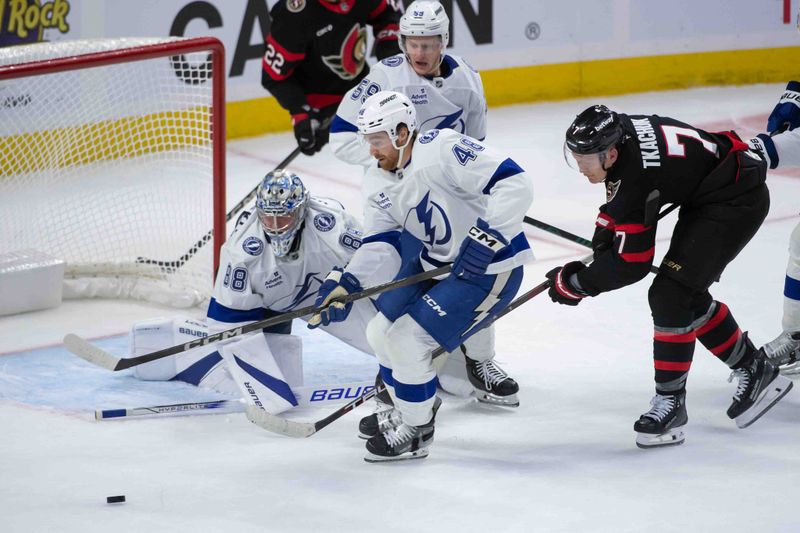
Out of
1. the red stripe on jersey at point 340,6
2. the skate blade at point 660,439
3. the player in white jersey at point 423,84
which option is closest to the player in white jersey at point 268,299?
the player in white jersey at point 423,84

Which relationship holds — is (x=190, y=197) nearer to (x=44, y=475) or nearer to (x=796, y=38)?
(x=44, y=475)

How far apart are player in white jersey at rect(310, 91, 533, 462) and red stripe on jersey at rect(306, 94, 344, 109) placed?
195 cm

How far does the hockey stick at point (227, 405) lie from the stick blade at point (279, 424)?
30 cm

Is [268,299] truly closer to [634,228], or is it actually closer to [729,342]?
[634,228]

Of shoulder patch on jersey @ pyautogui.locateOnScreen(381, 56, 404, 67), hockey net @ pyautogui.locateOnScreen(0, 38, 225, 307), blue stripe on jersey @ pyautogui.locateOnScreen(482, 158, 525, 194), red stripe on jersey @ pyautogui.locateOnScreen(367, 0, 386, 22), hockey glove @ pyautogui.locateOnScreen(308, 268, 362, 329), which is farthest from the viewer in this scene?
red stripe on jersey @ pyautogui.locateOnScreen(367, 0, 386, 22)

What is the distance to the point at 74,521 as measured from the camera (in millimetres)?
3314

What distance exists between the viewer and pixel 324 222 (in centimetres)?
434

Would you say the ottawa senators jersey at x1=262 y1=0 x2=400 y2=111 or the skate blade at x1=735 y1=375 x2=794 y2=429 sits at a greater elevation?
the ottawa senators jersey at x1=262 y1=0 x2=400 y2=111

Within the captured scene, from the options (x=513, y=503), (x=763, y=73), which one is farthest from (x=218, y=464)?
(x=763, y=73)

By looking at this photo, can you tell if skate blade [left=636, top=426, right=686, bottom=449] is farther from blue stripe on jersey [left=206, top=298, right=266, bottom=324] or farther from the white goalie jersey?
blue stripe on jersey [left=206, top=298, right=266, bottom=324]

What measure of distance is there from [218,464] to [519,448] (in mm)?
864

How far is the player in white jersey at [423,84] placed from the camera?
14.9 ft

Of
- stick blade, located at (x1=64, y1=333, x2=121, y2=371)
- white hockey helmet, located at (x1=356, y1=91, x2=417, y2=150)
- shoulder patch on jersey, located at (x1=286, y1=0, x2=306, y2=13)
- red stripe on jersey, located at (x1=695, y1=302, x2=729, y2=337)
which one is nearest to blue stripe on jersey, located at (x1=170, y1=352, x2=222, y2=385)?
stick blade, located at (x1=64, y1=333, x2=121, y2=371)

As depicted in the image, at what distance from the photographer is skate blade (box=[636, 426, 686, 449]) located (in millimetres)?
3750
